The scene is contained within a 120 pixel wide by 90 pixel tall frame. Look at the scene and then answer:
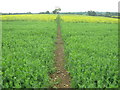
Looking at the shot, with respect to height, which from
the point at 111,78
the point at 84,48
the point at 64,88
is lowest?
the point at 64,88

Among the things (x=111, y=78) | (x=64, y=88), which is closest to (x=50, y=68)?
(x=64, y=88)

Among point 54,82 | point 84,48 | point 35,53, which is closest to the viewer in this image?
point 54,82

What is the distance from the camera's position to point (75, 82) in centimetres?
649

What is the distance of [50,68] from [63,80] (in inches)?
45.5

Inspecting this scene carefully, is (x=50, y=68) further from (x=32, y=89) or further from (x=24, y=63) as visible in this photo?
(x=32, y=89)

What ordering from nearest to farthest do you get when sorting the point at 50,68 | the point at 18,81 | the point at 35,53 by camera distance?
1. the point at 18,81
2. the point at 50,68
3. the point at 35,53

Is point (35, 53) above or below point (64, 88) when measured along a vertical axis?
above

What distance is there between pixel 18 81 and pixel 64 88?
6.69 ft

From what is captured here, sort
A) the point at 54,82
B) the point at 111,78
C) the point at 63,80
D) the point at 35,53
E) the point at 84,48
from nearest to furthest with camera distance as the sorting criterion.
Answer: the point at 111,78 → the point at 54,82 → the point at 63,80 → the point at 35,53 → the point at 84,48

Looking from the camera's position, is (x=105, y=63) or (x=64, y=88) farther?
(x=105, y=63)

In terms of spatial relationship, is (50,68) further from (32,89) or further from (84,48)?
(84,48)

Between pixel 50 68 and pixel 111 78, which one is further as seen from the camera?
pixel 50 68

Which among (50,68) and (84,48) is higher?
(84,48)

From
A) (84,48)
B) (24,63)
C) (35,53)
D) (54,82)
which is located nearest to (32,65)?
(24,63)
